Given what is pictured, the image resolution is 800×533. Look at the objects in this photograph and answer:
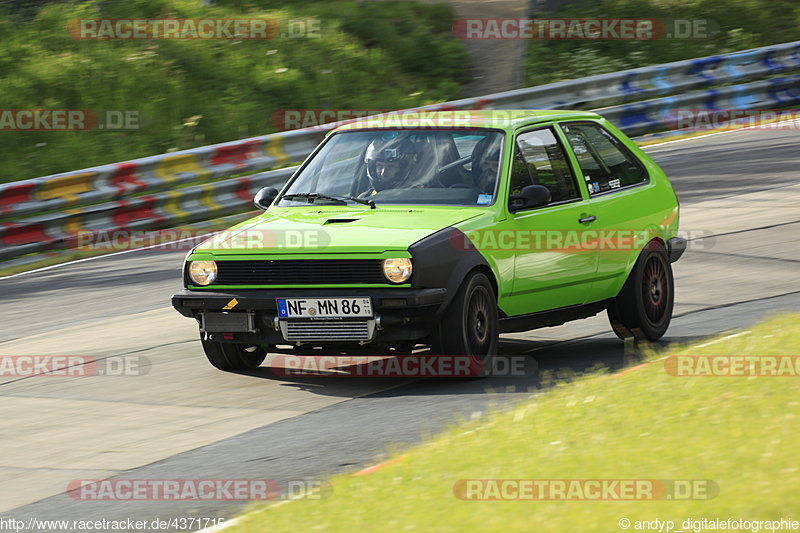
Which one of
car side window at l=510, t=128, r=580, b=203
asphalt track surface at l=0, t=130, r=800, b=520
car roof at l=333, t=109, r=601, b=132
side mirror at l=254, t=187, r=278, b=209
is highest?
car roof at l=333, t=109, r=601, b=132

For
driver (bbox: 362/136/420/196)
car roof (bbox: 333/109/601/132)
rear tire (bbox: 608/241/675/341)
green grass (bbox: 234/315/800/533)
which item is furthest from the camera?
rear tire (bbox: 608/241/675/341)

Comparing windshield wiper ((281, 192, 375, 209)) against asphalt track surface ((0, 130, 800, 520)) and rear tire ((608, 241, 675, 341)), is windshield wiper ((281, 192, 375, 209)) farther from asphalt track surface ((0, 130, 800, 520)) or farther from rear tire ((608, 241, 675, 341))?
rear tire ((608, 241, 675, 341))

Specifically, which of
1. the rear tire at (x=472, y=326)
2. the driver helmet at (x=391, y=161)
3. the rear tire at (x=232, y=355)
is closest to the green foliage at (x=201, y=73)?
the rear tire at (x=232, y=355)

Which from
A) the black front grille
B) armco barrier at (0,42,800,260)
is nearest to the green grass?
the black front grille

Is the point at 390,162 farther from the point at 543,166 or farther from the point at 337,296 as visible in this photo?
the point at 337,296

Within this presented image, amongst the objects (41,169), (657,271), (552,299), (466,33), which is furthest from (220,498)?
(466,33)

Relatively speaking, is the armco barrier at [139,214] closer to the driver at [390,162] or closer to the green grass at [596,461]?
the driver at [390,162]

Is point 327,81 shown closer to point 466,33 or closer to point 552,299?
point 466,33

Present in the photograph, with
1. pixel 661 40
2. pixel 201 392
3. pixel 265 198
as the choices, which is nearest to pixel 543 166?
pixel 265 198

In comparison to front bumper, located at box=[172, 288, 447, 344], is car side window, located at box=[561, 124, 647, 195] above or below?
above

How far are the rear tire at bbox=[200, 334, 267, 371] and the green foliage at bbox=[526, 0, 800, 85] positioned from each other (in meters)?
16.5

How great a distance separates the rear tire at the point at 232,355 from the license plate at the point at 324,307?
88cm

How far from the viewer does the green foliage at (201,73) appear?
20344mm

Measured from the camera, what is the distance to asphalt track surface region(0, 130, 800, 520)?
6508 millimetres
